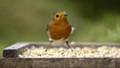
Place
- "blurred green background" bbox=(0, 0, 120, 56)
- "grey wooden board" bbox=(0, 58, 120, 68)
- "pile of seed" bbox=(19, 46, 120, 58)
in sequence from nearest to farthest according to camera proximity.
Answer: "grey wooden board" bbox=(0, 58, 120, 68)
"pile of seed" bbox=(19, 46, 120, 58)
"blurred green background" bbox=(0, 0, 120, 56)

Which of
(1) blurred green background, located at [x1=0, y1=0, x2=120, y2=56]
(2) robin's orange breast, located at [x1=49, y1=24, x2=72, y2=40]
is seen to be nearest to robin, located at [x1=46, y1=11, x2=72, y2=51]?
(2) robin's orange breast, located at [x1=49, y1=24, x2=72, y2=40]

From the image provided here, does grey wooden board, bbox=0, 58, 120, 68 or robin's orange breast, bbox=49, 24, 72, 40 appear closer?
grey wooden board, bbox=0, 58, 120, 68

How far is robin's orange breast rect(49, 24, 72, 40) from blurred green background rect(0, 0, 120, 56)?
2.88 m

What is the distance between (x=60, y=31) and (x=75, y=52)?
0.31 m

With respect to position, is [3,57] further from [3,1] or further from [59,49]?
[3,1]

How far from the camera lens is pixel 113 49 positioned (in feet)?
22.3

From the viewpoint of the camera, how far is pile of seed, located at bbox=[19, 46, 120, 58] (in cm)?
628

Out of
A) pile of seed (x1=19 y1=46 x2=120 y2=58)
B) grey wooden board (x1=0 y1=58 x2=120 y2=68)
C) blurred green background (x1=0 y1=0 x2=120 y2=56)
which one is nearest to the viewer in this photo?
grey wooden board (x1=0 y1=58 x2=120 y2=68)

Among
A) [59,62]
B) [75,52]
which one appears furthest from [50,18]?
[59,62]

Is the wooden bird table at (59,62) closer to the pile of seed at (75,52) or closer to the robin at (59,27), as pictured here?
the pile of seed at (75,52)

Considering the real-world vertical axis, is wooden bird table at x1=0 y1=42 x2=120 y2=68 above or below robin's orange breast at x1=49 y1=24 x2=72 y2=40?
below

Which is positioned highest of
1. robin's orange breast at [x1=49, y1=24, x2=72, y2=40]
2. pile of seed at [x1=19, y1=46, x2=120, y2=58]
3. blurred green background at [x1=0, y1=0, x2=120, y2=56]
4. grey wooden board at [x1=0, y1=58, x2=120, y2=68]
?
robin's orange breast at [x1=49, y1=24, x2=72, y2=40]

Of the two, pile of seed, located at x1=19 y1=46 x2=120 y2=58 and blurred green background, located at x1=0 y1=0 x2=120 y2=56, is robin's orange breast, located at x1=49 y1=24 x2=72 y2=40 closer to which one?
pile of seed, located at x1=19 y1=46 x2=120 y2=58

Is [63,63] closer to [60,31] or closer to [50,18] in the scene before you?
[60,31]
